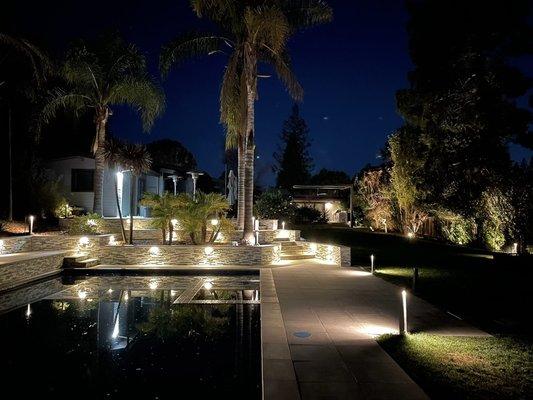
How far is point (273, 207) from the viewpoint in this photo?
93.3 ft

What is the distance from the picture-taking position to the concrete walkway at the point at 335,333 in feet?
15.0

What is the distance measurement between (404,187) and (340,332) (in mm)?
19832

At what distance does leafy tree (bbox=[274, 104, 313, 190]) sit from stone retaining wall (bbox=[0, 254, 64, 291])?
4616 cm

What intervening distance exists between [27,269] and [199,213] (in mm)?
5726

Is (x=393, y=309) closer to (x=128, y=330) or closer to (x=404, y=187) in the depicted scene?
(x=128, y=330)

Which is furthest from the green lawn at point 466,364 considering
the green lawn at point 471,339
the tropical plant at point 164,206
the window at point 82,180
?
the window at point 82,180

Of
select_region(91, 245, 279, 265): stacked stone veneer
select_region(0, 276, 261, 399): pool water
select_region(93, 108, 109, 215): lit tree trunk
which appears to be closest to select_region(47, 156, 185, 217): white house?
select_region(93, 108, 109, 215): lit tree trunk

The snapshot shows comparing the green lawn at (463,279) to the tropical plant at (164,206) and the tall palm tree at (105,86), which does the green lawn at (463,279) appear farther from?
the tall palm tree at (105,86)

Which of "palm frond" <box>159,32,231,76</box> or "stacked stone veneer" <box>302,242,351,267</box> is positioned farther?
"palm frond" <box>159,32,231,76</box>

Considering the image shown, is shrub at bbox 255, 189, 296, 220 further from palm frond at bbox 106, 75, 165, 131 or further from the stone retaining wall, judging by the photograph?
the stone retaining wall

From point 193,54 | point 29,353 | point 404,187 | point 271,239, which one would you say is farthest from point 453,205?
point 29,353

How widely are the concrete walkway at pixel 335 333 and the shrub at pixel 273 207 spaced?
1594cm

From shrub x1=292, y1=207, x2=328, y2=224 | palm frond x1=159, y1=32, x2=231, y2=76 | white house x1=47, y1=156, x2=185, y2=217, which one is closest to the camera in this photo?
palm frond x1=159, y1=32, x2=231, y2=76

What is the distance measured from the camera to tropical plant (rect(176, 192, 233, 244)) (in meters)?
15.1
